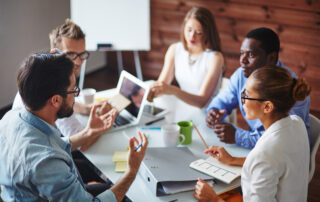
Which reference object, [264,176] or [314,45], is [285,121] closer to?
[264,176]

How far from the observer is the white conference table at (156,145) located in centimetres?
127

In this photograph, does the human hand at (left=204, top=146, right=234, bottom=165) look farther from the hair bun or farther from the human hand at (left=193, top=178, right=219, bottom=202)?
the hair bun

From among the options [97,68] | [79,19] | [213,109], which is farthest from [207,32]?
[97,68]

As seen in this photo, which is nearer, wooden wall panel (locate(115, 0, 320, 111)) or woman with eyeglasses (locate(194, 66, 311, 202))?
woman with eyeglasses (locate(194, 66, 311, 202))

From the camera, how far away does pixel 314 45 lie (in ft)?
12.1

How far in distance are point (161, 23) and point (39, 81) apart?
11.5ft

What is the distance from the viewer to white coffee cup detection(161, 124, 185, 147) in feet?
5.09

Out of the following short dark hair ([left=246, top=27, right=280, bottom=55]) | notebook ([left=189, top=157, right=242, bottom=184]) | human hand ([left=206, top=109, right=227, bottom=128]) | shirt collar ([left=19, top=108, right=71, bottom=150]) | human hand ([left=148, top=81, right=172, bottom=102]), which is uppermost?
short dark hair ([left=246, top=27, right=280, bottom=55])

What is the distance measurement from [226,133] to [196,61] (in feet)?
3.06

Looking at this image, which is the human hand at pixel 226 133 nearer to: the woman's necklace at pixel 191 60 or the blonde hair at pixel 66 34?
the woman's necklace at pixel 191 60

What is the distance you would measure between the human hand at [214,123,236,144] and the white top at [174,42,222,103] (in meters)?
0.68

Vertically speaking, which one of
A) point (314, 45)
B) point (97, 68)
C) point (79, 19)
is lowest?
point (97, 68)

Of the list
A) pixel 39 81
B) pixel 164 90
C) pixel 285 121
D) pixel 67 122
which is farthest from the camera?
pixel 164 90

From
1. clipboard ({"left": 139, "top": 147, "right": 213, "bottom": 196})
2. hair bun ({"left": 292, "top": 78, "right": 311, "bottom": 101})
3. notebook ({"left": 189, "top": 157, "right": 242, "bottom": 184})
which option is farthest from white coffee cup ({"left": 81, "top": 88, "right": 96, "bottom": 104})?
hair bun ({"left": 292, "top": 78, "right": 311, "bottom": 101})
